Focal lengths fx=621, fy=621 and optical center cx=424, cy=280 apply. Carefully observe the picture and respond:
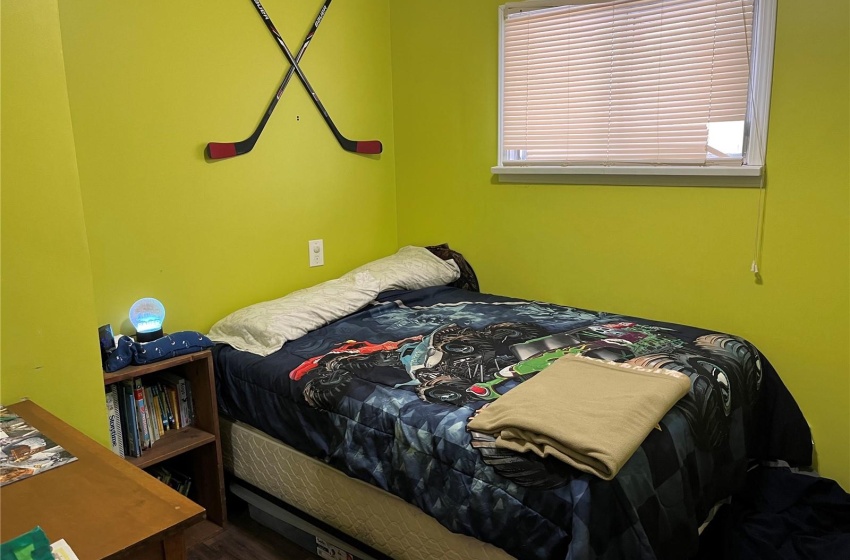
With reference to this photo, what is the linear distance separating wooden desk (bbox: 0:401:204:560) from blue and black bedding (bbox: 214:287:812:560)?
66 cm

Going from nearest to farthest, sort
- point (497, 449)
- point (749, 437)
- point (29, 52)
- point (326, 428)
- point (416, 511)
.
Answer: point (29, 52), point (497, 449), point (416, 511), point (326, 428), point (749, 437)

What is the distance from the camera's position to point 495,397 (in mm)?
1655

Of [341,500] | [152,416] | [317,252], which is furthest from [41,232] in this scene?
[317,252]

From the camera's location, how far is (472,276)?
9.56 ft

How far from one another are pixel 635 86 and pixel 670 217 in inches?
20.5

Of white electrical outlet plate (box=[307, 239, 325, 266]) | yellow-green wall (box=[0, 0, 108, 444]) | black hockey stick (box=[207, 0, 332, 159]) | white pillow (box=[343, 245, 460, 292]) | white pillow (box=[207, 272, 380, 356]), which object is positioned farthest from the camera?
white electrical outlet plate (box=[307, 239, 325, 266])

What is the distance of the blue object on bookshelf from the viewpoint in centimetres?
193

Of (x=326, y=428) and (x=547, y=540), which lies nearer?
(x=547, y=540)

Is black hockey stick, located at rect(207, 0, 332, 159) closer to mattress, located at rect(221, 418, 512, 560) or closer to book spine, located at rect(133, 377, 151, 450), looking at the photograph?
book spine, located at rect(133, 377, 151, 450)

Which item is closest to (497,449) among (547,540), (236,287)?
(547,540)

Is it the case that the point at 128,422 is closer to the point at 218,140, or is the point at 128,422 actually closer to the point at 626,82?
the point at 218,140

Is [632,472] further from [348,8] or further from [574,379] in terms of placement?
[348,8]

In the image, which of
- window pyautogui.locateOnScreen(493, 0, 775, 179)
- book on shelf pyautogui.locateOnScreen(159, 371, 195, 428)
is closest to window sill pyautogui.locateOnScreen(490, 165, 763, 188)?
window pyautogui.locateOnScreen(493, 0, 775, 179)

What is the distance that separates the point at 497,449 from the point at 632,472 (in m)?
0.29
